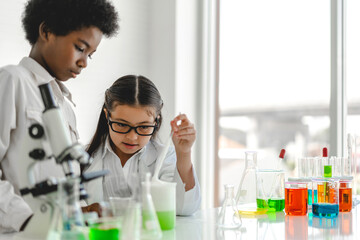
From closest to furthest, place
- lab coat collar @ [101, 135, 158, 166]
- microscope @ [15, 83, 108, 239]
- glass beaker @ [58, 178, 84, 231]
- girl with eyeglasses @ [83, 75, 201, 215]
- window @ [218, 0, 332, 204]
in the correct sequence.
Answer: glass beaker @ [58, 178, 84, 231], microscope @ [15, 83, 108, 239], girl with eyeglasses @ [83, 75, 201, 215], lab coat collar @ [101, 135, 158, 166], window @ [218, 0, 332, 204]

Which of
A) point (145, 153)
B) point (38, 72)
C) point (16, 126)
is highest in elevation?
point (38, 72)

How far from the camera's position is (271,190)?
1.69 m

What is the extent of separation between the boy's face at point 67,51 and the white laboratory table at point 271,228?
1.77ft

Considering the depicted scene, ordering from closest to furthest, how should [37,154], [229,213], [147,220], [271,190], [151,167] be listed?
[37,154] → [147,220] → [229,213] → [271,190] → [151,167]

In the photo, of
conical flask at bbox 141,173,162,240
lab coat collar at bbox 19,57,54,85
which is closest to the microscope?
conical flask at bbox 141,173,162,240

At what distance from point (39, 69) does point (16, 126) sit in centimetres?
21

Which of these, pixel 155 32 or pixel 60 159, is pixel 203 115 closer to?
pixel 155 32

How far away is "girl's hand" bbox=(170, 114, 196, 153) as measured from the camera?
164cm

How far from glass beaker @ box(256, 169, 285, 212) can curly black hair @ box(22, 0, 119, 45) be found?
82cm

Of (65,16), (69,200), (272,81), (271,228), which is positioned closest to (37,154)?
(69,200)

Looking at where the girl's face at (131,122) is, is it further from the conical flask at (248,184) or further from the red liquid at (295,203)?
the red liquid at (295,203)

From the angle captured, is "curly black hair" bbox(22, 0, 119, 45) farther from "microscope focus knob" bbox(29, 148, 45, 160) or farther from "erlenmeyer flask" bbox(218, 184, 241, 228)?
"erlenmeyer flask" bbox(218, 184, 241, 228)

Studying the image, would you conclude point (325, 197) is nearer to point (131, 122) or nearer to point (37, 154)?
point (131, 122)

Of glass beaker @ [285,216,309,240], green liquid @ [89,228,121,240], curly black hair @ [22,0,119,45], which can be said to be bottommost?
glass beaker @ [285,216,309,240]
